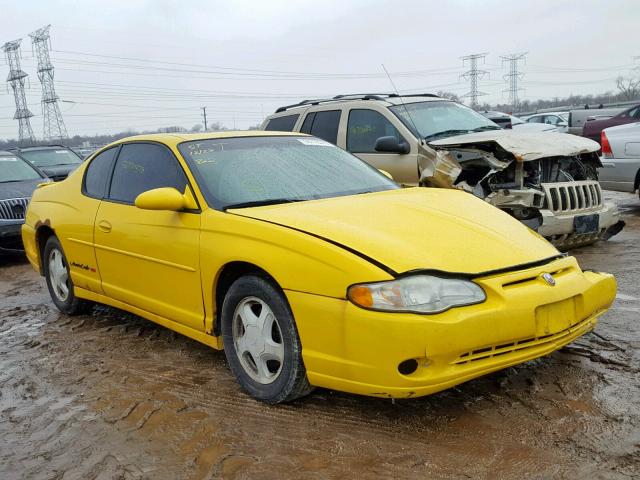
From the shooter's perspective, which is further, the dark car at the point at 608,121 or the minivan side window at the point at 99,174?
the dark car at the point at 608,121

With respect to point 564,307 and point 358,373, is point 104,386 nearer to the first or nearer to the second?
point 358,373

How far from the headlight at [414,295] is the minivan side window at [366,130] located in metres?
4.65

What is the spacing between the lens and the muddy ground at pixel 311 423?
8.96 feet

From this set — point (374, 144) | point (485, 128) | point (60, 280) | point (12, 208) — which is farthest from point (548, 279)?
point (12, 208)

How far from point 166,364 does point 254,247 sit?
1.33 m

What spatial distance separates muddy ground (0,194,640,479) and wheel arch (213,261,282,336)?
44 centimetres

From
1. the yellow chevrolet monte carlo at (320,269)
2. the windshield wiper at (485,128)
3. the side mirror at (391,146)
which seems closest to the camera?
the yellow chevrolet monte carlo at (320,269)

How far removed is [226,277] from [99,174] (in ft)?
6.47

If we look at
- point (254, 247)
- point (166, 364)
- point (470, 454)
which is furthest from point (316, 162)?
point (470, 454)

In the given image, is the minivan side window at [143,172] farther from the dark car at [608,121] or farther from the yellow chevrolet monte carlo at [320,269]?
the dark car at [608,121]

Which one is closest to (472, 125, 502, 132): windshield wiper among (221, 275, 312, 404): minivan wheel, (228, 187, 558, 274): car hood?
(228, 187, 558, 274): car hood

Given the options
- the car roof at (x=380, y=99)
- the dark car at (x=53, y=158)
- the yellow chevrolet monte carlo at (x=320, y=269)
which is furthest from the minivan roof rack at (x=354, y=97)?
the dark car at (x=53, y=158)

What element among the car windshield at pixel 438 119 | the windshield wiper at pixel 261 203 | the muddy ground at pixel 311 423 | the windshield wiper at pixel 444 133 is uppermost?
the car windshield at pixel 438 119

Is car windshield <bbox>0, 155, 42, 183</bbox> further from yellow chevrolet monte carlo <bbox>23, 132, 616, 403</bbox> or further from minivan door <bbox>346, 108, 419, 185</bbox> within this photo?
yellow chevrolet monte carlo <bbox>23, 132, 616, 403</bbox>
